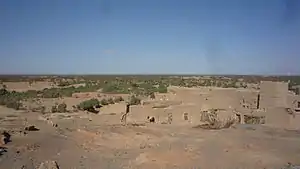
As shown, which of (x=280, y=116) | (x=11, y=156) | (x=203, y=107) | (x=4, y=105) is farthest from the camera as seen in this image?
(x=4, y=105)

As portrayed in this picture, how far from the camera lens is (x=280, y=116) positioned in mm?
17609

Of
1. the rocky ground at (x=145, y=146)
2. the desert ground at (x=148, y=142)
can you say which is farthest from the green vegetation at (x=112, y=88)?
the rocky ground at (x=145, y=146)

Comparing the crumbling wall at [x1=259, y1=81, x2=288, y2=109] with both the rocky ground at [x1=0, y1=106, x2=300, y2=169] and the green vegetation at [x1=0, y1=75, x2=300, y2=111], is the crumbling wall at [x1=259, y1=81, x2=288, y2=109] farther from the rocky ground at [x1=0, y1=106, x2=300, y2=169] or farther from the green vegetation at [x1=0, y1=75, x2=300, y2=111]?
the green vegetation at [x1=0, y1=75, x2=300, y2=111]

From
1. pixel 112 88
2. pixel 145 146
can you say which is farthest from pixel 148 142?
pixel 112 88

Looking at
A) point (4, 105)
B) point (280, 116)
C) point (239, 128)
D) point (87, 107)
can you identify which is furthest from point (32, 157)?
point (4, 105)

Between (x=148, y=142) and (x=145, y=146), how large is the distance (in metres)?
0.72

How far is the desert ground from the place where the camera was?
1216 cm

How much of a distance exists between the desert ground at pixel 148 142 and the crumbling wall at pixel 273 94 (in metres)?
2.23

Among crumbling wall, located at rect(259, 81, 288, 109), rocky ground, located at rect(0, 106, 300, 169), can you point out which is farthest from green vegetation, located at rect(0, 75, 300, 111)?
rocky ground, located at rect(0, 106, 300, 169)

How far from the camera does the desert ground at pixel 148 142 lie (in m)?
12.2

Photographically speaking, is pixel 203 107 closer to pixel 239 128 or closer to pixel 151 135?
pixel 239 128

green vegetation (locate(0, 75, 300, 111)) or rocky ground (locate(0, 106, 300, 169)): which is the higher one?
green vegetation (locate(0, 75, 300, 111))

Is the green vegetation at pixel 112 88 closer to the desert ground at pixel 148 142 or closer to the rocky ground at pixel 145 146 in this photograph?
the desert ground at pixel 148 142

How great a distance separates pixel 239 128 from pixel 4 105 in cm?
1845
